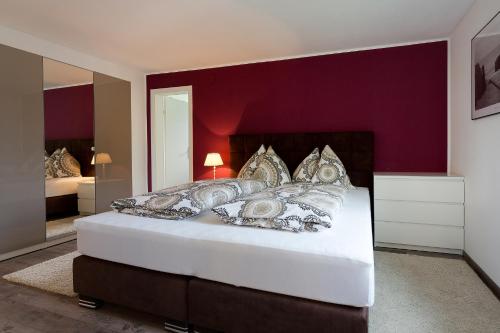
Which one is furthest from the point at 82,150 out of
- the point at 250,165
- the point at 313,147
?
the point at 313,147

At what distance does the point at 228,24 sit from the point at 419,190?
257 cm

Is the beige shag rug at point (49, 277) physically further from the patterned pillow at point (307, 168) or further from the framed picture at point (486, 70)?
the framed picture at point (486, 70)

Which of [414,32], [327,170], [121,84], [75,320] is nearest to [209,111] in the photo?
[121,84]

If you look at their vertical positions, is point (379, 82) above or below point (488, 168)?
above

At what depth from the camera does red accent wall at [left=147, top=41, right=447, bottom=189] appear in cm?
351

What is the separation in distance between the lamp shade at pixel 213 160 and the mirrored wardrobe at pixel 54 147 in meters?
1.31

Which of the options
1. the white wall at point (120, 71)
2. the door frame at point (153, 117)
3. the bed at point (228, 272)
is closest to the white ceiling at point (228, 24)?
the white wall at point (120, 71)

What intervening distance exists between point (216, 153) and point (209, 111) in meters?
0.68

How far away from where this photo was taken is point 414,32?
3.23 m

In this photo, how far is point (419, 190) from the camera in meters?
3.11

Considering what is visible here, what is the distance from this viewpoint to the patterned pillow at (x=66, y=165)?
358 cm

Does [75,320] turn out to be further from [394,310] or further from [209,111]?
[209,111]

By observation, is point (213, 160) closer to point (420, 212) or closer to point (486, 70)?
point (420, 212)

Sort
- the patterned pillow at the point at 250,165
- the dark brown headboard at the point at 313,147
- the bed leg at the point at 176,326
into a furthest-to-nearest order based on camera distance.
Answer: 1. the patterned pillow at the point at 250,165
2. the dark brown headboard at the point at 313,147
3. the bed leg at the point at 176,326
